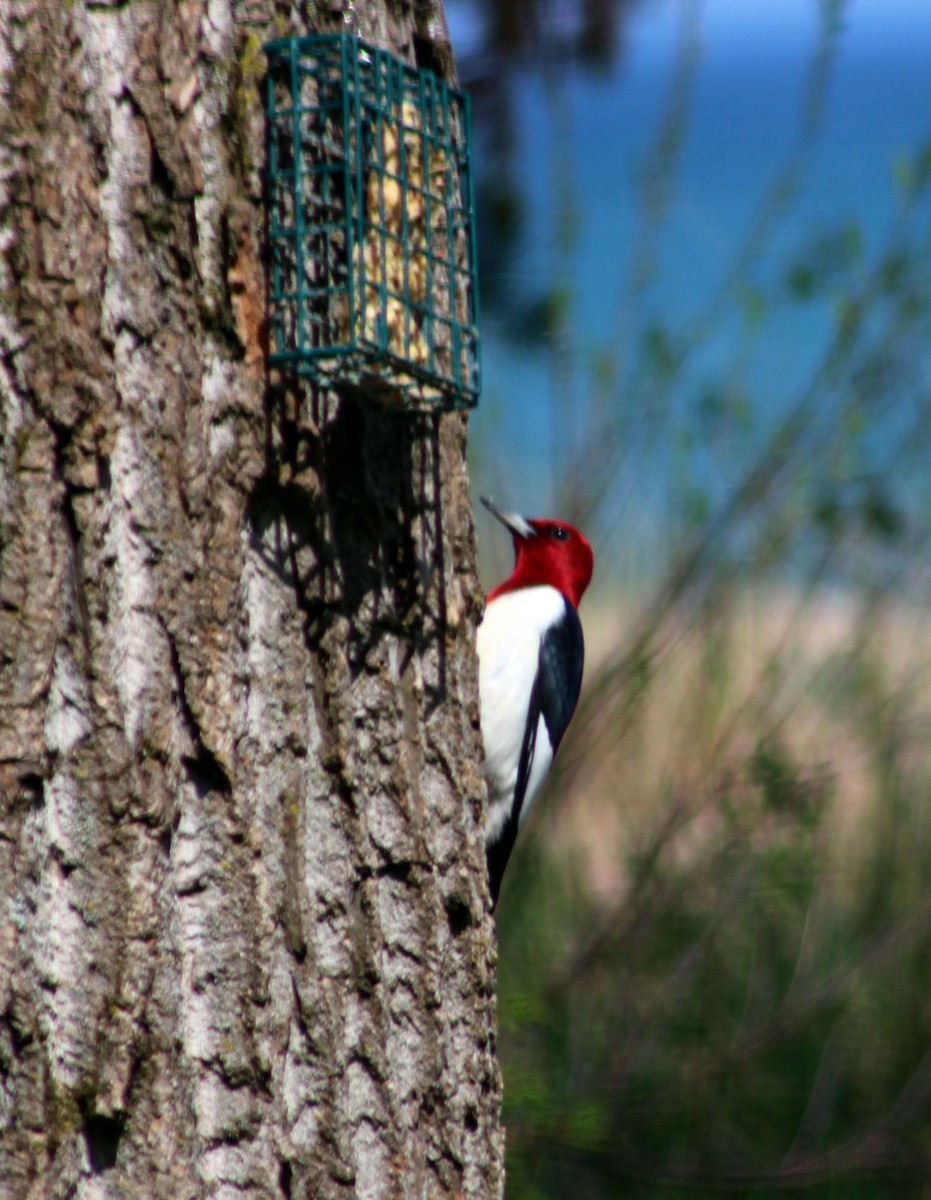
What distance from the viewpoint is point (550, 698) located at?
11.5 ft

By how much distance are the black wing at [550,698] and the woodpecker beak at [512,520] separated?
234 millimetres

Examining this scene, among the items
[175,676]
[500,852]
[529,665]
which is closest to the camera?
[175,676]

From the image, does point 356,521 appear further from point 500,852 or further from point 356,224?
point 500,852

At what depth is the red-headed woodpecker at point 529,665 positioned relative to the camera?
342cm

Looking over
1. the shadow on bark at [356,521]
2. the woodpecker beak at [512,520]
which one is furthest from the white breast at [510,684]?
the shadow on bark at [356,521]

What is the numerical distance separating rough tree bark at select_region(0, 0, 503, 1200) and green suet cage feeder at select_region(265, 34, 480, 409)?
0.16 ft

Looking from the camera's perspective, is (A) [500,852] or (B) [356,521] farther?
(A) [500,852]

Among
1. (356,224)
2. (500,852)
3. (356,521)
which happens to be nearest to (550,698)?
(500,852)

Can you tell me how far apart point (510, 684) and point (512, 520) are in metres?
0.39

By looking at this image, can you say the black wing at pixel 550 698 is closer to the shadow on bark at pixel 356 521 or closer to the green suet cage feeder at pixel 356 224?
the shadow on bark at pixel 356 521

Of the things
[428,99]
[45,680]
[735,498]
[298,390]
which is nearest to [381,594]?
[298,390]

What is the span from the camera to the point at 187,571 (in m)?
1.86

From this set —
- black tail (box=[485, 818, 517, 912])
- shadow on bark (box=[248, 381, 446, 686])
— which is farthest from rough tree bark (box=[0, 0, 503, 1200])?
black tail (box=[485, 818, 517, 912])

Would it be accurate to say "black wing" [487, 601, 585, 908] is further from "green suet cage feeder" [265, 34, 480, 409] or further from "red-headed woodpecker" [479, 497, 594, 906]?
"green suet cage feeder" [265, 34, 480, 409]
